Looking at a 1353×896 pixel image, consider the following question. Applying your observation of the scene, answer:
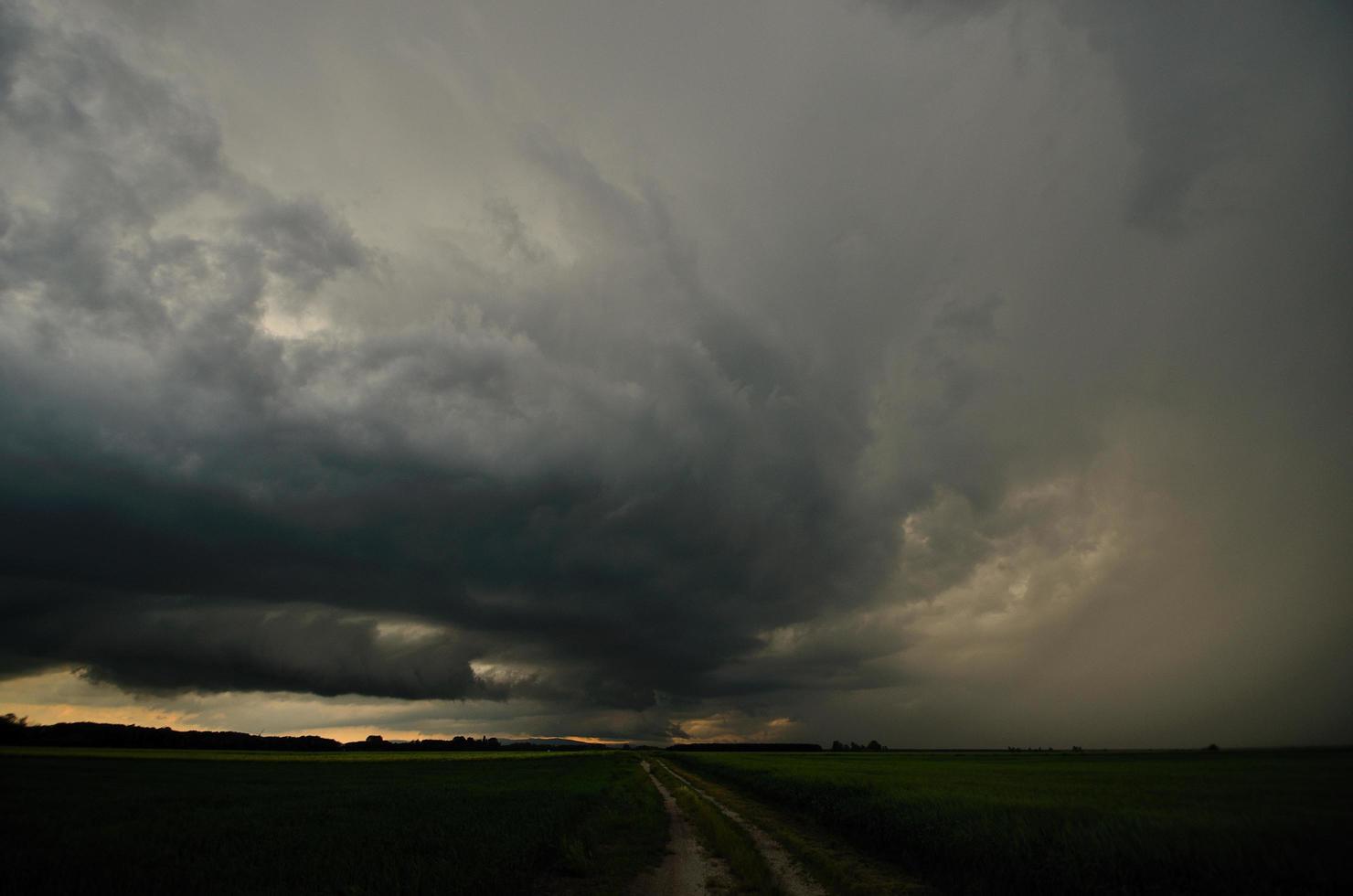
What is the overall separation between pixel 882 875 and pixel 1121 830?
6.80 m

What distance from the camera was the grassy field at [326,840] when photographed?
50.4 ft

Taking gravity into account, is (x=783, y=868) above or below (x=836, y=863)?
above

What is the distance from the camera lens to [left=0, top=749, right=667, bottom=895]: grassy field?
50.4ft

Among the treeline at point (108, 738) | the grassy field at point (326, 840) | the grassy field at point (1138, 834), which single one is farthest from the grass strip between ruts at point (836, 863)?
the treeline at point (108, 738)

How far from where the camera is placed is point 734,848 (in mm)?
21062

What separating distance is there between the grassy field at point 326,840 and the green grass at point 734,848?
2.03 metres

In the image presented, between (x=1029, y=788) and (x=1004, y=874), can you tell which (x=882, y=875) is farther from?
(x=1029, y=788)

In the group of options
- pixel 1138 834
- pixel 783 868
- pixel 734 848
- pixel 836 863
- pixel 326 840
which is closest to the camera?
pixel 1138 834

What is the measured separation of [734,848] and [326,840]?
15.0 m

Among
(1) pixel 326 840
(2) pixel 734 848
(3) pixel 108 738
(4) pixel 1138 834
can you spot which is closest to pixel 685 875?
(2) pixel 734 848

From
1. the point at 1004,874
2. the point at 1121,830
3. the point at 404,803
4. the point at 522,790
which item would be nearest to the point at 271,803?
the point at 404,803

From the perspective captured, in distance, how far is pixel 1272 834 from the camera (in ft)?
39.9

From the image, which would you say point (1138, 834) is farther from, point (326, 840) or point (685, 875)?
point (326, 840)

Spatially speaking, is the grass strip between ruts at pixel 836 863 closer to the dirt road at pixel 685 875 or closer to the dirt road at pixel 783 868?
the dirt road at pixel 783 868
